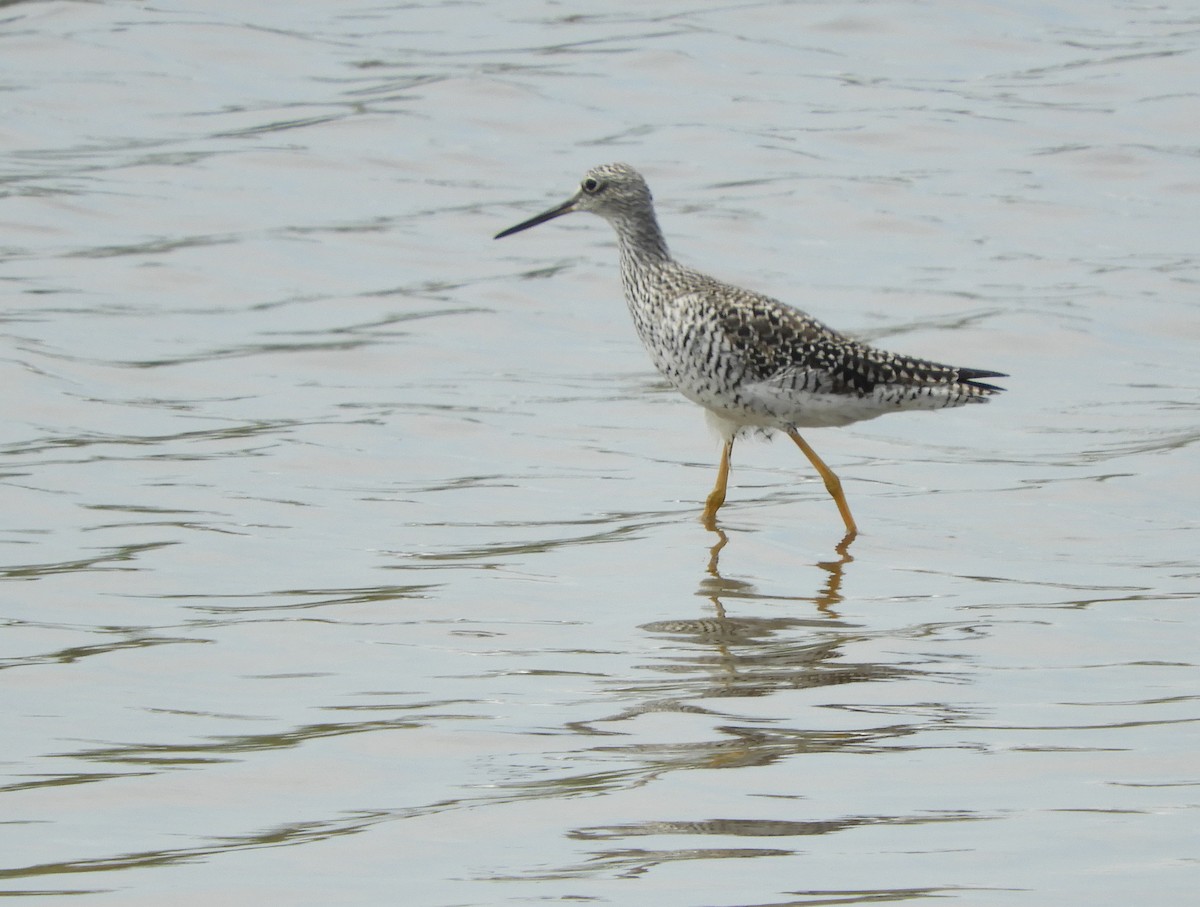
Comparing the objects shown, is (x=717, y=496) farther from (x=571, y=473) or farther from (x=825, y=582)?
(x=825, y=582)

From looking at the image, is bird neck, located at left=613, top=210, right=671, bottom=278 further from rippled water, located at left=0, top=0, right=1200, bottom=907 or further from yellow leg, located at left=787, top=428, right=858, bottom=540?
yellow leg, located at left=787, top=428, right=858, bottom=540

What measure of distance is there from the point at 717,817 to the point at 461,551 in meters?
3.71

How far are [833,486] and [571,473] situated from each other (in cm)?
159

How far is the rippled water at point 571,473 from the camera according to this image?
5.70m

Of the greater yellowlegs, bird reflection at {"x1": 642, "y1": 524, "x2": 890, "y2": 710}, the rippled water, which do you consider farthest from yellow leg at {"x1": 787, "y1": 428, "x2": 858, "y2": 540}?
bird reflection at {"x1": 642, "y1": 524, "x2": 890, "y2": 710}

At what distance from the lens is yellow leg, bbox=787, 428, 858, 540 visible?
31.8ft

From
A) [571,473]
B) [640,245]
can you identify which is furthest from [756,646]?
[640,245]

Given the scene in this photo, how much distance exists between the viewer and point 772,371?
387 inches

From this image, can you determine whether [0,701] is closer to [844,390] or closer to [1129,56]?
[844,390]

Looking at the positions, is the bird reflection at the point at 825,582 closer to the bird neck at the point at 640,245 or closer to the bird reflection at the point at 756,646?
the bird reflection at the point at 756,646

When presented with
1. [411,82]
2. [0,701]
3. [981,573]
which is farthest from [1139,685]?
[411,82]

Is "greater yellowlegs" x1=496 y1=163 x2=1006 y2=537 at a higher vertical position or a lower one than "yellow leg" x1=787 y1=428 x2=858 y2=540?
higher

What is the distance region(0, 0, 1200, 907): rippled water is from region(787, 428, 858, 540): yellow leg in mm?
117

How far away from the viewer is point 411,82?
19.6 metres
